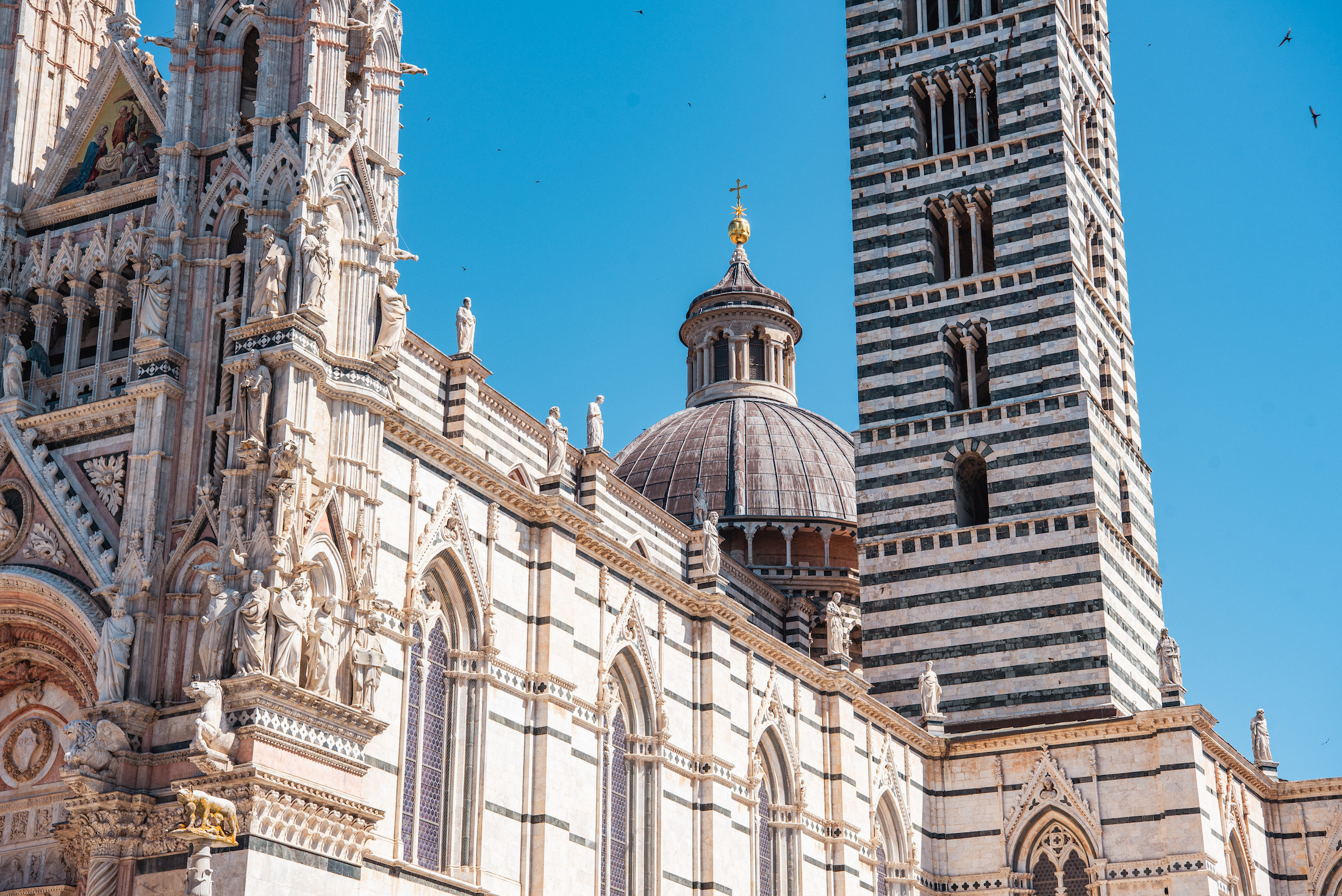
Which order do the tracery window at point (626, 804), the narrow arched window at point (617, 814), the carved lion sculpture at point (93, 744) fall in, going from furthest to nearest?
the tracery window at point (626, 804) → the narrow arched window at point (617, 814) → the carved lion sculpture at point (93, 744)

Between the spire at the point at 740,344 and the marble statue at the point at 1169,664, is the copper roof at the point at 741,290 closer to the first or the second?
the spire at the point at 740,344

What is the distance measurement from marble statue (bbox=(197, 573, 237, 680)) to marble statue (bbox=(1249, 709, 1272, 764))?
29.4 m

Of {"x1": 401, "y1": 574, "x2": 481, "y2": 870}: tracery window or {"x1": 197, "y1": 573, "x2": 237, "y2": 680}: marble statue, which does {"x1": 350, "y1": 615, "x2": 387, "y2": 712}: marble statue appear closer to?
{"x1": 197, "y1": 573, "x2": 237, "y2": 680}: marble statue

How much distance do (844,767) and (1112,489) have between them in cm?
1183

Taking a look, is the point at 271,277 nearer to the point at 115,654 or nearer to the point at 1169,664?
the point at 115,654

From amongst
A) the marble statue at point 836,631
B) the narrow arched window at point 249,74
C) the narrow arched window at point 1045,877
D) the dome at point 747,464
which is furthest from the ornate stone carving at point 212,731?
the dome at point 747,464

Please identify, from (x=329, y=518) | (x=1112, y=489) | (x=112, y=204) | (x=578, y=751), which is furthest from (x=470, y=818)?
(x=1112, y=489)

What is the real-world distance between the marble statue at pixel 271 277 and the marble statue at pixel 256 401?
65 cm

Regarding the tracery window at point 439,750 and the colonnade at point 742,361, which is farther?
the colonnade at point 742,361

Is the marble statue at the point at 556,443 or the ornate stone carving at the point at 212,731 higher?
the marble statue at the point at 556,443

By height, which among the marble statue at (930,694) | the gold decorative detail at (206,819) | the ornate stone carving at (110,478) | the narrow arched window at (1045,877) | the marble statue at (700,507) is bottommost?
the gold decorative detail at (206,819)

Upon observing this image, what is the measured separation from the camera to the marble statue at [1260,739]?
1620 inches

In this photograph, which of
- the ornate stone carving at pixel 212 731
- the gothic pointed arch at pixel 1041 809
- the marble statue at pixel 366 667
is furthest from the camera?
the gothic pointed arch at pixel 1041 809

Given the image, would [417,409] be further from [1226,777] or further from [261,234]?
[1226,777]
